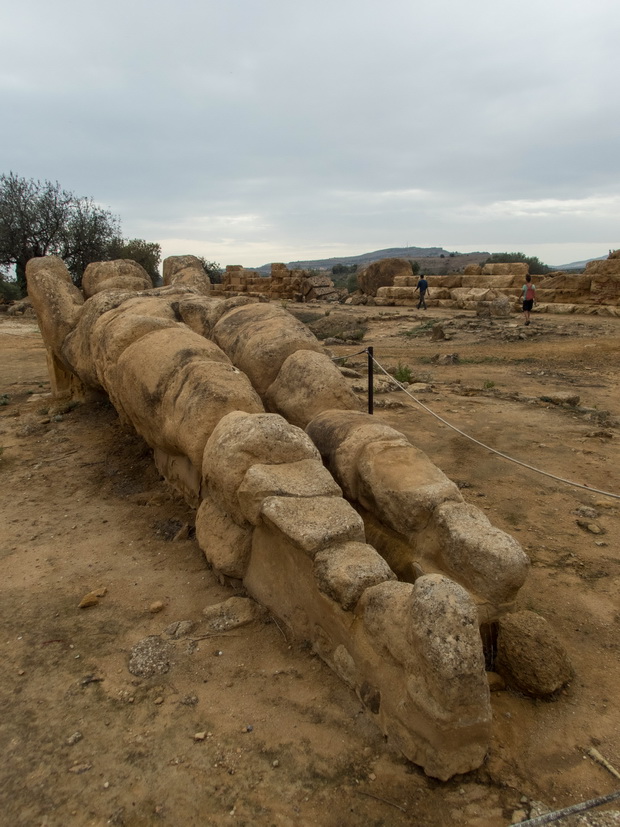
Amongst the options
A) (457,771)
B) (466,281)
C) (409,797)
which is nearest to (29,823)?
(409,797)

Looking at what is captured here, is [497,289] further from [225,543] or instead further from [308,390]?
[225,543]

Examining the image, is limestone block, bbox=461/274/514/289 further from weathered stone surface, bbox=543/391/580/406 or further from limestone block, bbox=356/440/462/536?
limestone block, bbox=356/440/462/536

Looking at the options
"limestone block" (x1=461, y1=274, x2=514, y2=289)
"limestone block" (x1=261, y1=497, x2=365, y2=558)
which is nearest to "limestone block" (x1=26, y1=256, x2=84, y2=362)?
"limestone block" (x1=261, y1=497, x2=365, y2=558)

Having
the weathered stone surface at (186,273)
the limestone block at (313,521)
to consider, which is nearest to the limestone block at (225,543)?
the limestone block at (313,521)

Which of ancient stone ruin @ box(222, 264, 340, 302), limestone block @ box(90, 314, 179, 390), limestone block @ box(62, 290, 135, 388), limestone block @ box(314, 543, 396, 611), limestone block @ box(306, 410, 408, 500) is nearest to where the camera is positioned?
limestone block @ box(314, 543, 396, 611)

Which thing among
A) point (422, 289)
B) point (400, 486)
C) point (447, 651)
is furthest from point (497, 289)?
point (447, 651)

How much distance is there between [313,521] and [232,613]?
0.79 meters

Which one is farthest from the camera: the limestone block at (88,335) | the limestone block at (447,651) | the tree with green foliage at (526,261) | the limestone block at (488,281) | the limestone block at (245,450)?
the tree with green foliage at (526,261)

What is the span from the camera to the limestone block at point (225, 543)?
11.6ft

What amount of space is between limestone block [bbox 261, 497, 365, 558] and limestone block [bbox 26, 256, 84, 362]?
5.04 metres

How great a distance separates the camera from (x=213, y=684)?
9.33ft

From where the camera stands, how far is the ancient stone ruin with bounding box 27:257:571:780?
230cm

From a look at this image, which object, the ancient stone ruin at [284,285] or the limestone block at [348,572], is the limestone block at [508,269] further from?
the limestone block at [348,572]

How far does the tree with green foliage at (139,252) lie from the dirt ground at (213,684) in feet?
66.8
